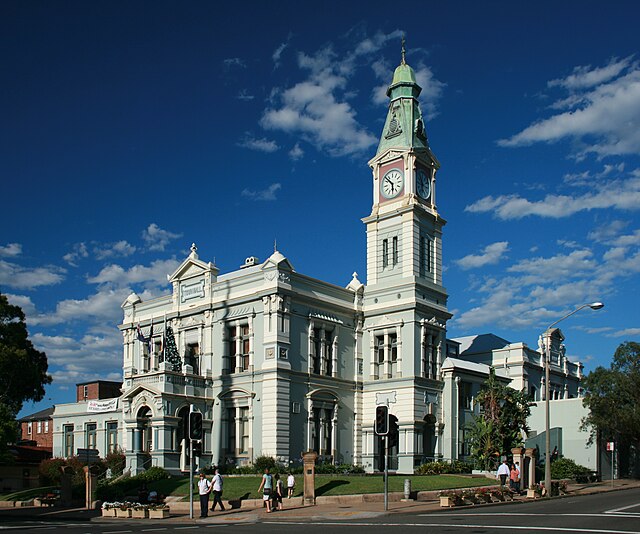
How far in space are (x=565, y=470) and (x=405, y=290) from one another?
1514cm

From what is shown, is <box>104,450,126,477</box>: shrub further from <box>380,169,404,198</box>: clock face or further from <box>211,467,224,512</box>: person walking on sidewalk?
<box>380,169,404,198</box>: clock face

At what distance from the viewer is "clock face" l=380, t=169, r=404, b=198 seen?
5420 cm

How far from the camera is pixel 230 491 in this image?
37.2 metres

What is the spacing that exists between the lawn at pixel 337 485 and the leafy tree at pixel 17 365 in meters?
14.1

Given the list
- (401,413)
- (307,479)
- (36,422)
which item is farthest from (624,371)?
(36,422)

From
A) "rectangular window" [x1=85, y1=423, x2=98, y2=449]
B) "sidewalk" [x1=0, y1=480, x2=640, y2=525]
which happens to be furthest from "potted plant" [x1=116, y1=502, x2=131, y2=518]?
"rectangular window" [x1=85, y1=423, x2=98, y2=449]

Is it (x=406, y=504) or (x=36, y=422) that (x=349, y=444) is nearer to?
(x=406, y=504)

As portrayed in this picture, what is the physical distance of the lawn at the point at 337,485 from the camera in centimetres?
3588

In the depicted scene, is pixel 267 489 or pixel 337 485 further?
pixel 337 485

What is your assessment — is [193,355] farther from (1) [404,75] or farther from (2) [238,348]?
(1) [404,75]

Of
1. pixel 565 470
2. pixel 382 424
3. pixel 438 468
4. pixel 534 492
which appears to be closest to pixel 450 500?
pixel 382 424

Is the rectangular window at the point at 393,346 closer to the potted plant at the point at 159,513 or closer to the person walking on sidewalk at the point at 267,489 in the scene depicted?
the person walking on sidewalk at the point at 267,489

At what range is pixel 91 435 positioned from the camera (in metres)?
58.6

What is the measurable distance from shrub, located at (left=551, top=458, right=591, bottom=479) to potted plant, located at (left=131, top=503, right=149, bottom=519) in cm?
2837
